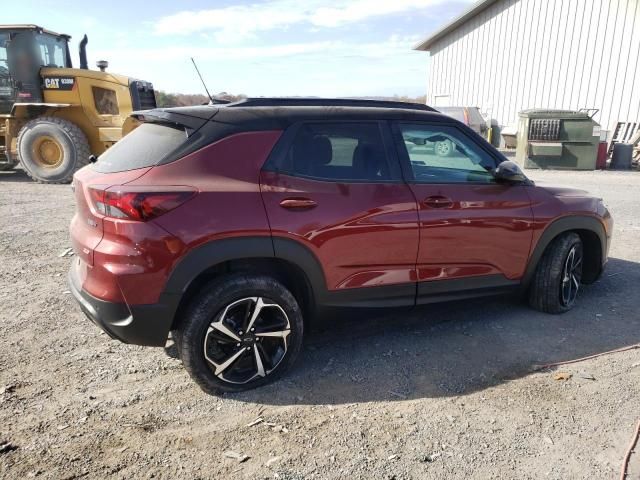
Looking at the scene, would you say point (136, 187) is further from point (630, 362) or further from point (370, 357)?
point (630, 362)

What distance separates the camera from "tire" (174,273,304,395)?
295 cm

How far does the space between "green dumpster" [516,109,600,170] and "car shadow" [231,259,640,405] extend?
11.1 metres

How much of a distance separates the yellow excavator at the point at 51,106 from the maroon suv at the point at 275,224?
816cm

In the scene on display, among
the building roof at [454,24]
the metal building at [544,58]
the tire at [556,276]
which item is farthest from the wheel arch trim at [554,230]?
the building roof at [454,24]

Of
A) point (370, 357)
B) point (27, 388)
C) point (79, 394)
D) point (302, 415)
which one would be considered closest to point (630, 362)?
point (370, 357)

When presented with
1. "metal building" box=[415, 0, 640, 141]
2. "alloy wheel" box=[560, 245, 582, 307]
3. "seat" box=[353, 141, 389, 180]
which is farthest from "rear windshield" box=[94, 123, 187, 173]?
"metal building" box=[415, 0, 640, 141]

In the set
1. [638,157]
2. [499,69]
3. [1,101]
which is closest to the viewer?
[1,101]

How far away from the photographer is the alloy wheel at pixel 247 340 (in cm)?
302

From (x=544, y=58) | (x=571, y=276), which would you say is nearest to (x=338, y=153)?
(x=571, y=276)

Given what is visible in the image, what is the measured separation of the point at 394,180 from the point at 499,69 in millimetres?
19153

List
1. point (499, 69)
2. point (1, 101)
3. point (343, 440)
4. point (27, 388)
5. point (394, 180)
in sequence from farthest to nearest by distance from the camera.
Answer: point (499, 69)
point (1, 101)
point (394, 180)
point (27, 388)
point (343, 440)

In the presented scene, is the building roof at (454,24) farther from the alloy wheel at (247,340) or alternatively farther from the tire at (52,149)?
the alloy wheel at (247,340)

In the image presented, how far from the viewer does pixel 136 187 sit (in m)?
2.74

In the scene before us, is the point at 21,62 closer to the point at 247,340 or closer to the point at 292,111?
the point at 292,111
